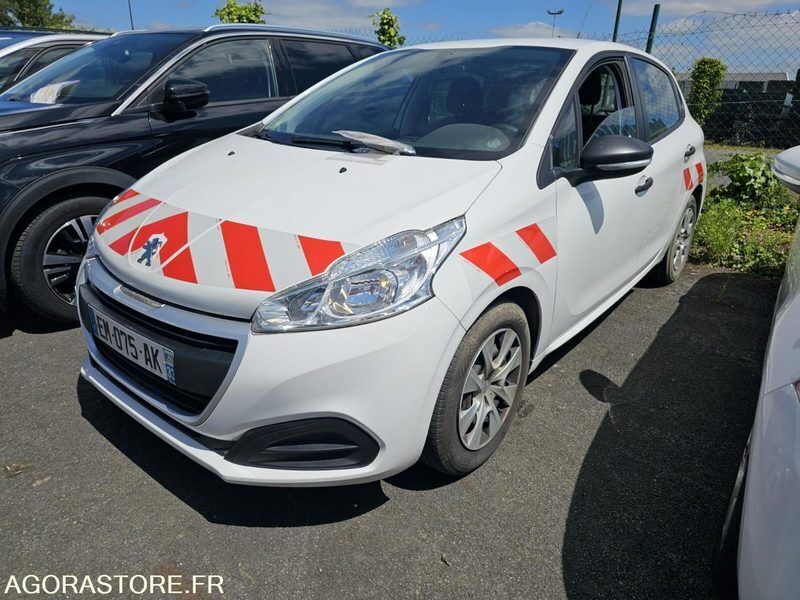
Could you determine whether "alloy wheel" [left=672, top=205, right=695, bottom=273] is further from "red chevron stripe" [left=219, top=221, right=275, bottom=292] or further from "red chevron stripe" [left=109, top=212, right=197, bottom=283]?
"red chevron stripe" [left=109, top=212, right=197, bottom=283]

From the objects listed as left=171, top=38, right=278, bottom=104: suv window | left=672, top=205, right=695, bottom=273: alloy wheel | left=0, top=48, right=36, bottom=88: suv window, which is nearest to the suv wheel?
left=171, top=38, right=278, bottom=104: suv window

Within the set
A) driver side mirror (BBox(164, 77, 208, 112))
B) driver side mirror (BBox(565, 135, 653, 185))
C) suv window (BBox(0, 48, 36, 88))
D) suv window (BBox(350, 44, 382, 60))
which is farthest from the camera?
suv window (BBox(0, 48, 36, 88))

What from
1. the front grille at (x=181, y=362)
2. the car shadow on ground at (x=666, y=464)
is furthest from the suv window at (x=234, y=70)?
the car shadow on ground at (x=666, y=464)

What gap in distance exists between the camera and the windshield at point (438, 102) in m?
2.31

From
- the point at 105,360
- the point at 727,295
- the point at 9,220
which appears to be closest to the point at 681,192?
the point at 727,295

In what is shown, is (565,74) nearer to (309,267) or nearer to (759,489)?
(309,267)

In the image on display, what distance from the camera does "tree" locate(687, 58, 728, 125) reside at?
1010 centimetres

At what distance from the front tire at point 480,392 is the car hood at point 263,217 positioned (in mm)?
439

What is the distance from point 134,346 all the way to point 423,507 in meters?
1.14

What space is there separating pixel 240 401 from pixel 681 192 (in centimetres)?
307

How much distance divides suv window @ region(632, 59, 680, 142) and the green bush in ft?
4.66

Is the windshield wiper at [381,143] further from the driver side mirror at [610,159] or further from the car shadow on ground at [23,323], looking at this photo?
the car shadow on ground at [23,323]

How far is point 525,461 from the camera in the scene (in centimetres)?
228

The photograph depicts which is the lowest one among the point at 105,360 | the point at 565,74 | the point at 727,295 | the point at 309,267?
the point at 727,295
